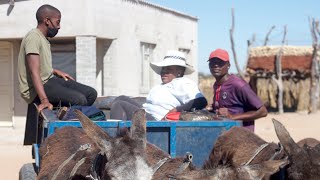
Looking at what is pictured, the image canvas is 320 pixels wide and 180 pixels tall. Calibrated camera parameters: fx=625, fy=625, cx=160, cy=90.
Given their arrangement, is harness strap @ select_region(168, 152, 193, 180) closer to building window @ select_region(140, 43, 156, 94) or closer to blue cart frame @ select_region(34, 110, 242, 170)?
blue cart frame @ select_region(34, 110, 242, 170)

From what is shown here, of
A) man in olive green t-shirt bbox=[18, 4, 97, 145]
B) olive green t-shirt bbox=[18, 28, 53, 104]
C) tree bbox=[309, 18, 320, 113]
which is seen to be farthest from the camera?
tree bbox=[309, 18, 320, 113]

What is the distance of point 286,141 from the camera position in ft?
14.7

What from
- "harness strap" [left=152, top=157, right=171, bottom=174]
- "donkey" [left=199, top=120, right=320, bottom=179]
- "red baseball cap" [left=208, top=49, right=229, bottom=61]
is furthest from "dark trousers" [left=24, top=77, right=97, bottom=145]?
"harness strap" [left=152, top=157, right=171, bottom=174]

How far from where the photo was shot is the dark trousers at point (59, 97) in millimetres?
6203

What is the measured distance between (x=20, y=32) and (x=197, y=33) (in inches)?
323

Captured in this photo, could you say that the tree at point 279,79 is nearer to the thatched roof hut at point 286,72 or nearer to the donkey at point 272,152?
the thatched roof hut at point 286,72

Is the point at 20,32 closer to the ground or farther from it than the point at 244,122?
farther from it

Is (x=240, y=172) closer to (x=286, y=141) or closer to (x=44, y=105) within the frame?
(x=286, y=141)

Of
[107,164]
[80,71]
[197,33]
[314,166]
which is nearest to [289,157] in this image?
[314,166]

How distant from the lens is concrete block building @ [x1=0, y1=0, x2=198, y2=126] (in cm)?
1478

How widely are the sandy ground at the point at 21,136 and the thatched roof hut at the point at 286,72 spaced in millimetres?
2765

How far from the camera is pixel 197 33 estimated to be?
2202cm

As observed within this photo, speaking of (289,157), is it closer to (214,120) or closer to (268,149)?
(268,149)

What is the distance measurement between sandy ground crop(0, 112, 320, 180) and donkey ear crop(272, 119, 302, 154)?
7693 millimetres
